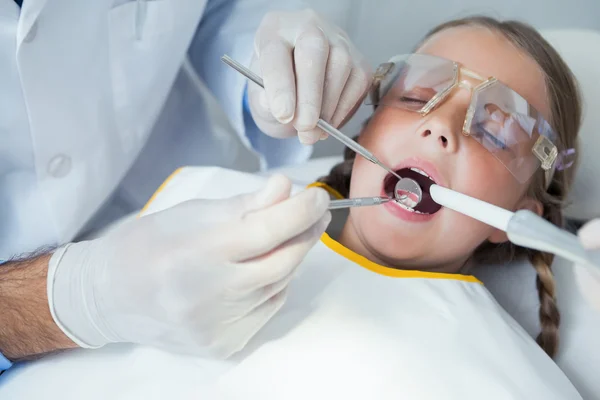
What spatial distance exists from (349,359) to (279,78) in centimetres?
57

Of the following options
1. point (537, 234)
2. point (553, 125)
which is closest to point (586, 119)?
point (553, 125)

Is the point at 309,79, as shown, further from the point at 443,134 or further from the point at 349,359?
the point at 349,359

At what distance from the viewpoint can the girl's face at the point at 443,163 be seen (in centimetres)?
120

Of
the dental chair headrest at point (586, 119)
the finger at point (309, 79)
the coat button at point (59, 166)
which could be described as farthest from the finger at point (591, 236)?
the coat button at point (59, 166)

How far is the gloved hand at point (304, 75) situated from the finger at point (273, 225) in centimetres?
23

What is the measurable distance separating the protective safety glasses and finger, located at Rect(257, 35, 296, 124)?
1.02 feet

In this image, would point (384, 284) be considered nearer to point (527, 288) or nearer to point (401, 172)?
point (401, 172)

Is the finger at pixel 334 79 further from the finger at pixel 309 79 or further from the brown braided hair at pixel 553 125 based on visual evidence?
the brown braided hair at pixel 553 125

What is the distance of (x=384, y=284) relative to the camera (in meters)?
1.21

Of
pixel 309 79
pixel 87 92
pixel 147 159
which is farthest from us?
pixel 147 159

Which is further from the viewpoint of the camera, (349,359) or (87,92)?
(87,92)

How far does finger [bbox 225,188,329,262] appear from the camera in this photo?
0.91 metres

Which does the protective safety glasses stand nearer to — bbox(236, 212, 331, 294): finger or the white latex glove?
the white latex glove

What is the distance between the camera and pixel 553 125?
4.31 ft
